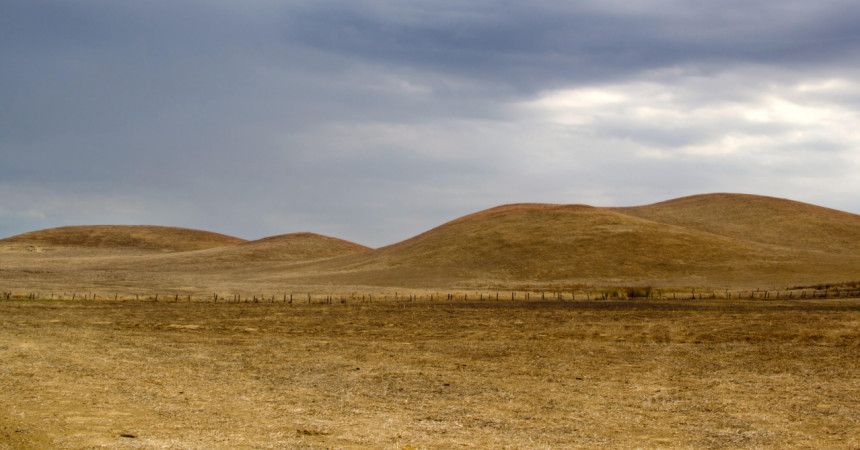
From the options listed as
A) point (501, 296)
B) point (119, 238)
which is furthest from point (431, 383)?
point (119, 238)

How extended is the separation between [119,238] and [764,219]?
149679mm

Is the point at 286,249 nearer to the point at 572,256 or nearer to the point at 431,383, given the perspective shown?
the point at 572,256

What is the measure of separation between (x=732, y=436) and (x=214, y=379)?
39.8ft

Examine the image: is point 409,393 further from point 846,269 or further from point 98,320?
point 846,269

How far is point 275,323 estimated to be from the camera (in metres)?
34.2

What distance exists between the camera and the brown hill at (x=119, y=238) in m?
161

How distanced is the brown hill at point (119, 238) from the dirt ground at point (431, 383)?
5530 inches

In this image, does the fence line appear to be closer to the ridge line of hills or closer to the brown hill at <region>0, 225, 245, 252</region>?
the ridge line of hills

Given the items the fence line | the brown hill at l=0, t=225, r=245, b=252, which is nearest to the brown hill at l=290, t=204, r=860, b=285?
the fence line

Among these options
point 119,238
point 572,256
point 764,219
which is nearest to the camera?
point 572,256

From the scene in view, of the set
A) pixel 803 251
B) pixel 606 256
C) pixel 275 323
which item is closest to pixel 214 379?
pixel 275 323

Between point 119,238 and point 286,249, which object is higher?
point 119,238

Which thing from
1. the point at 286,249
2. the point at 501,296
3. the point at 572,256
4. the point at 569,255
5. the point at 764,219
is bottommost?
the point at 501,296

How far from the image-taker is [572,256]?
83.2 m
